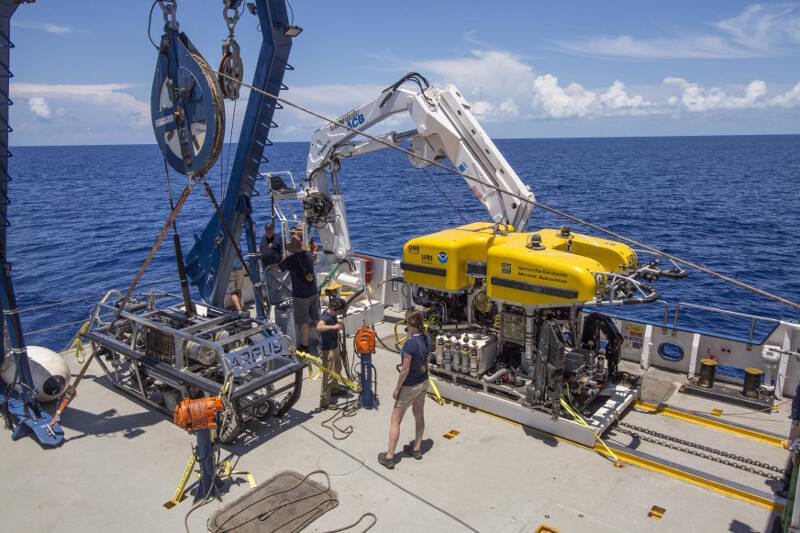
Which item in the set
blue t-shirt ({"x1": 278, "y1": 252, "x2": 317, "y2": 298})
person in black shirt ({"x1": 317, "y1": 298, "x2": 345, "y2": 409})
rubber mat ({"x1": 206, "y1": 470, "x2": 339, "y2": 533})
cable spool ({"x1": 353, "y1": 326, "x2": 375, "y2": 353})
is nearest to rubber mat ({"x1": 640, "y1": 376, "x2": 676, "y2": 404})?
cable spool ({"x1": 353, "y1": 326, "x2": 375, "y2": 353})

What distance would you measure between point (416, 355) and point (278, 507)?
2.04 meters

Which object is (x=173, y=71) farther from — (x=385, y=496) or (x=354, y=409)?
(x=385, y=496)

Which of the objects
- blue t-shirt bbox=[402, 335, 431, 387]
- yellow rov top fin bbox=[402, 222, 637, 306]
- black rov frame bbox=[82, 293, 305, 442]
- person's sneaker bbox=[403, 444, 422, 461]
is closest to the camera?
blue t-shirt bbox=[402, 335, 431, 387]

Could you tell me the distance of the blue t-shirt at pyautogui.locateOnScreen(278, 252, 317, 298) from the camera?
8.22m

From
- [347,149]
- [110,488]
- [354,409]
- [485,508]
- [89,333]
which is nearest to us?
[485,508]

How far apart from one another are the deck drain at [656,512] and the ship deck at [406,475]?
45 millimetres

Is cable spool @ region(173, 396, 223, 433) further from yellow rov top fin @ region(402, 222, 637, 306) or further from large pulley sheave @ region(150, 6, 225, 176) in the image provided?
yellow rov top fin @ region(402, 222, 637, 306)

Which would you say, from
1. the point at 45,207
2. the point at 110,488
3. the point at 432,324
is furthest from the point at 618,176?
the point at 110,488

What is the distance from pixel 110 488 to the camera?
586 centimetres

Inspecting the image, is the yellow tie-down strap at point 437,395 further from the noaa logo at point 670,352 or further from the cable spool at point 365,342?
the noaa logo at point 670,352

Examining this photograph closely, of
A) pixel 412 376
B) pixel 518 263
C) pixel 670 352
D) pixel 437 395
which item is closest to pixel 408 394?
pixel 412 376

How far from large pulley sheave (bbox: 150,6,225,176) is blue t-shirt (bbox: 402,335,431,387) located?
3.31 metres

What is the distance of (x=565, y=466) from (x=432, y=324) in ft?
10.2

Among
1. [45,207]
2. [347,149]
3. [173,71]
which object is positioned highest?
[173,71]
